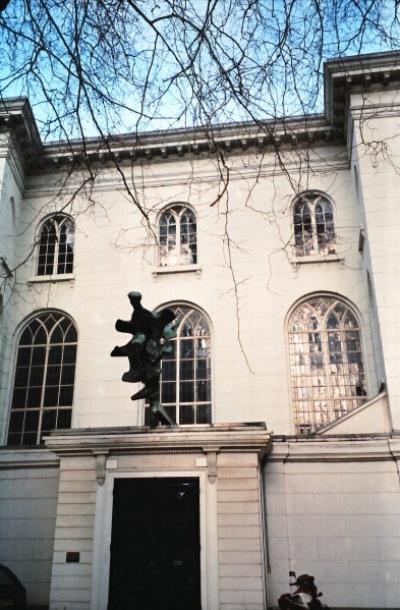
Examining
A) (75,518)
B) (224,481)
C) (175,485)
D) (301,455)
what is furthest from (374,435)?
(75,518)

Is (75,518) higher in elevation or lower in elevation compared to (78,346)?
lower

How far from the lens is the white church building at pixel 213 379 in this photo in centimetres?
1266

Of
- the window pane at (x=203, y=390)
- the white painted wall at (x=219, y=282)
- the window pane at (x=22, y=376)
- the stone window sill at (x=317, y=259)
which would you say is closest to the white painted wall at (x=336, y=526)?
the white painted wall at (x=219, y=282)

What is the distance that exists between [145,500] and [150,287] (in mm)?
7108

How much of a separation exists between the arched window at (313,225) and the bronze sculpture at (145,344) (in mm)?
6957

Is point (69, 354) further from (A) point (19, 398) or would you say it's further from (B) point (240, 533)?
(B) point (240, 533)

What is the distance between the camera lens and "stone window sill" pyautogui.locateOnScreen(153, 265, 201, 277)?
59.8 feet

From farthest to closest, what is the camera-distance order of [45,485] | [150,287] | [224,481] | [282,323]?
[150,287] → [282,323] → [45,485] → [224,481]

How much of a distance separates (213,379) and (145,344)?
4677 millimetres

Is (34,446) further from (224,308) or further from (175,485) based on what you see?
(224,308)

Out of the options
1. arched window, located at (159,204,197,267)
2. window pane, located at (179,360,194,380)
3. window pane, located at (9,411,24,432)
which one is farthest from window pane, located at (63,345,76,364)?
arched window, located at (159,204,197,267)

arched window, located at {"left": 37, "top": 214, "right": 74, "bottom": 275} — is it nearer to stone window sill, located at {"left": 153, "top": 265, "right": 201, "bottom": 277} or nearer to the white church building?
the white church building

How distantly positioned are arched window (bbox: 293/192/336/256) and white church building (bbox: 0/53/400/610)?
5cm

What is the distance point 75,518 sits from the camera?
12.9 meters
